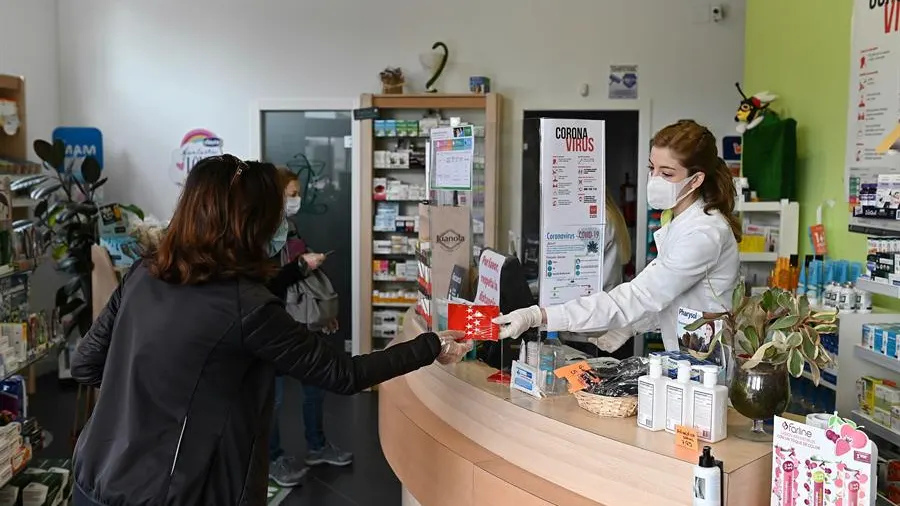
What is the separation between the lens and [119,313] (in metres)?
2.00

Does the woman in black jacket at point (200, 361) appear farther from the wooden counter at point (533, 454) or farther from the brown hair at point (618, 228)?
the brown hair at point (618, 228)

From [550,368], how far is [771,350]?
2.31ft

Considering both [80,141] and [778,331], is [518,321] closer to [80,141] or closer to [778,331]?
[778,331]

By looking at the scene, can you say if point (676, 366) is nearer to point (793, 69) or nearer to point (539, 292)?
point (539, 292)

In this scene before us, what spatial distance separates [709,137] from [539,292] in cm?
Answer: 76

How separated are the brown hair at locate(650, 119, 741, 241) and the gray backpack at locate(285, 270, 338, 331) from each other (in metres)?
2.24

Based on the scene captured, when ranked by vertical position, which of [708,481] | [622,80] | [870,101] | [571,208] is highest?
[622,80]

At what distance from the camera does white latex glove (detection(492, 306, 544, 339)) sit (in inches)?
100

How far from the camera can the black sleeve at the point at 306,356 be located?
190cm

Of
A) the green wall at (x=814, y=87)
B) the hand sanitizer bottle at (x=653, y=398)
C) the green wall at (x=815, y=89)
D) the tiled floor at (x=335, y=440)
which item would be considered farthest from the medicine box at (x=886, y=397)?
the tiled floor at (x=335, y=440)

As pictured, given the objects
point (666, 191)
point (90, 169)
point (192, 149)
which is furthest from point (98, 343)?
point (192, 149)

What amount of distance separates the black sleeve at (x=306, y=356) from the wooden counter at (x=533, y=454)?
0.47m

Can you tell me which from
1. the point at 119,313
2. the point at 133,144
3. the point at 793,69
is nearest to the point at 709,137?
the point at 119,313

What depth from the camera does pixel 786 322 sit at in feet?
6.49
